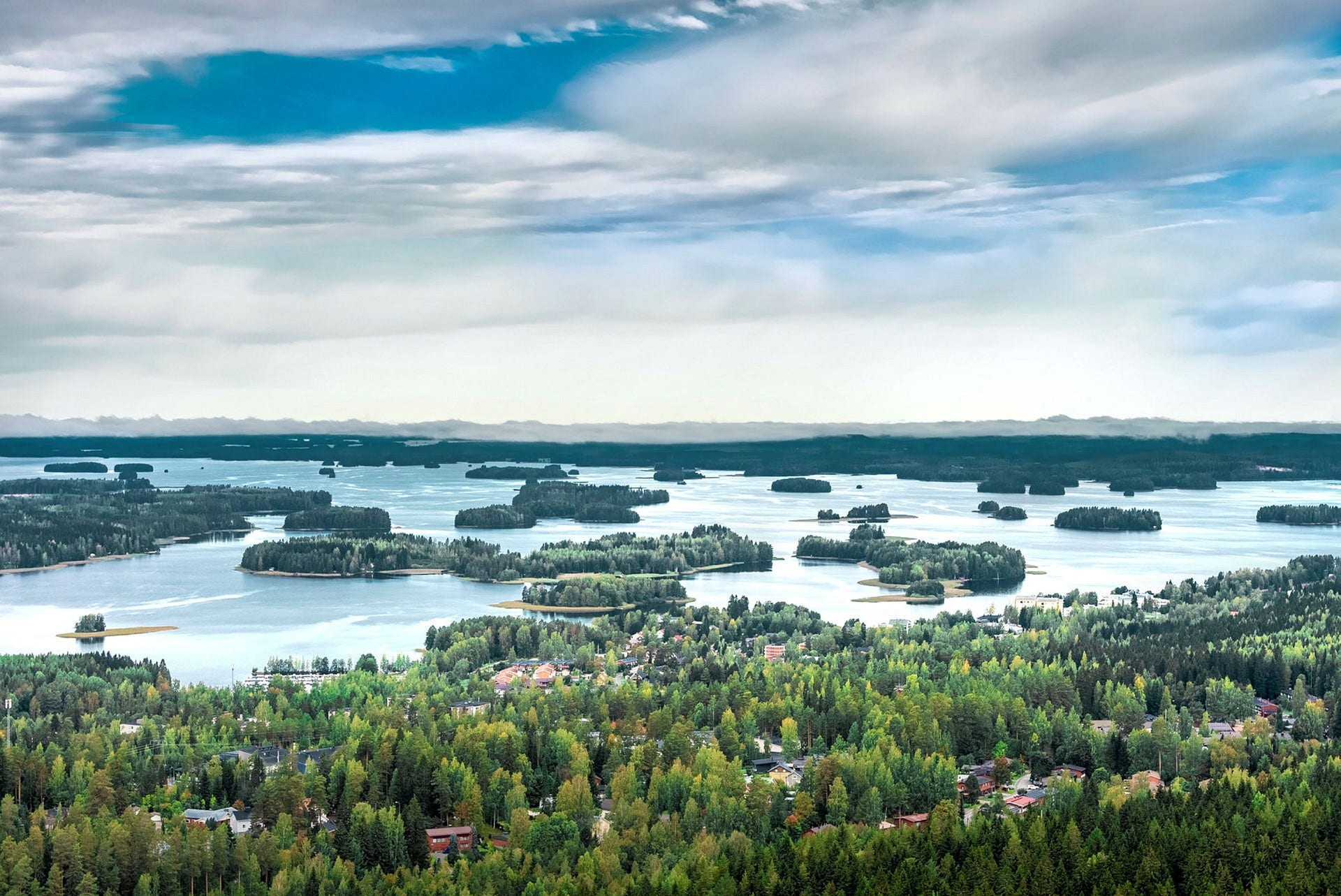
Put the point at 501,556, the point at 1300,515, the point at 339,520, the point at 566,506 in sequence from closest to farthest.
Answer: the point at 501,556, the point at 339,520, the point at 1300,515, the point at 566,506

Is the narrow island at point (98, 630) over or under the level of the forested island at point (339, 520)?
under

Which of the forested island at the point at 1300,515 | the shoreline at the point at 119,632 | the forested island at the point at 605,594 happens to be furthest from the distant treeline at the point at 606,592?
the forested island at the point at 1300,515

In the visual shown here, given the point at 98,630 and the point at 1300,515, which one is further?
the point at 1300,515

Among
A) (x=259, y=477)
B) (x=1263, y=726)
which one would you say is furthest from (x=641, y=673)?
(x=259, y=477)

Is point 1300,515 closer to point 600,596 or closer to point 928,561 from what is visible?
point 928,561

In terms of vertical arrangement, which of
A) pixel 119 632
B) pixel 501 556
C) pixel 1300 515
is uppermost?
pixel 1300 515

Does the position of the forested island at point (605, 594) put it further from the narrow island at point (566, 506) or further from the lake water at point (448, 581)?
the narrow island at point (566, 506)

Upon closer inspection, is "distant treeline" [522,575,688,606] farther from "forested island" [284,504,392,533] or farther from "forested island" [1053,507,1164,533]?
"forested island" [1053,507,1164,533]

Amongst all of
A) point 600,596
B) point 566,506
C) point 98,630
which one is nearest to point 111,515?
point 566,506

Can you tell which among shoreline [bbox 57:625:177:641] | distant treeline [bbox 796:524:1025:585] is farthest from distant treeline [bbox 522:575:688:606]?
shoreline [bbox 57:625:177:641]
